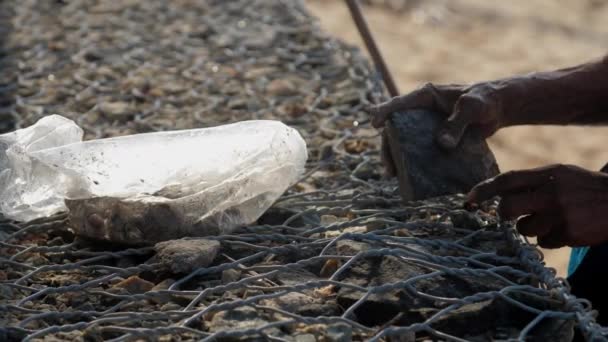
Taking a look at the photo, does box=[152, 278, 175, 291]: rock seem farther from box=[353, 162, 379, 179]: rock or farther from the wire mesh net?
box=[353, 162, 379, 179]: rock

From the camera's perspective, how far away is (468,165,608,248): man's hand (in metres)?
2.04

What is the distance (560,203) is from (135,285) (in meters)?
0.82

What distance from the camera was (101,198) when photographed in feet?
6.95

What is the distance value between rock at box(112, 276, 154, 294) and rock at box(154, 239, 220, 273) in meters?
0.05

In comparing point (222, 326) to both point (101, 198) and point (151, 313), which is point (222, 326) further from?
point (101, 198)

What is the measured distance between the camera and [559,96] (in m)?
2.47

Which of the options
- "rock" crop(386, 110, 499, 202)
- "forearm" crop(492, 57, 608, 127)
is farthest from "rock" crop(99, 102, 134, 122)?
"forearm" crop(492, 57, 608, 127)

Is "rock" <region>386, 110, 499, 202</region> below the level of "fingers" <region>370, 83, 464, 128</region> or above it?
below

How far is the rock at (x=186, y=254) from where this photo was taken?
77.1 inches

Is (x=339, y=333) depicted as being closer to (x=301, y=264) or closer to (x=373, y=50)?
(x=301, y=264)

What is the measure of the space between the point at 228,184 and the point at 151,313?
0.45 metres

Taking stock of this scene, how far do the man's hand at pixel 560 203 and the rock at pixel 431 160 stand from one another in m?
0.14

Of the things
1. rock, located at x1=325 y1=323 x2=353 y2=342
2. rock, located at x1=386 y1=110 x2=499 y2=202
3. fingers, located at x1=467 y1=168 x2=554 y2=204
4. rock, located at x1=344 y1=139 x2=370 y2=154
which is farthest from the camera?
rock, located at x1=344 y1=139 x2=370 y2=154

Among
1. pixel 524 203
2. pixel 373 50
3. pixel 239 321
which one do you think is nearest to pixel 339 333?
pixel 239 321
